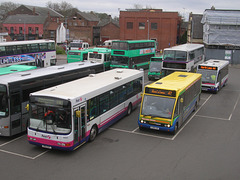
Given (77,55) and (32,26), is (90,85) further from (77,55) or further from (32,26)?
(32,26)

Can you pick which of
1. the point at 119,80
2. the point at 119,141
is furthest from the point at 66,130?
the point at 119,80

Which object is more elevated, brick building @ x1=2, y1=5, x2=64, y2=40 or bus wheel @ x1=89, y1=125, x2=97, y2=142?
brick building @ x1=2, y1=5, x2=64, y2=40

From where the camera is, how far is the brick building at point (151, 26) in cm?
6284

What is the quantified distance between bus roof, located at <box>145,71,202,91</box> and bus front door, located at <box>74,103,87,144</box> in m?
3.89

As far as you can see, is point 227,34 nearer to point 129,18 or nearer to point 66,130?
point 129,18

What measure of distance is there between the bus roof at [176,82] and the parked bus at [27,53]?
56.0 ft

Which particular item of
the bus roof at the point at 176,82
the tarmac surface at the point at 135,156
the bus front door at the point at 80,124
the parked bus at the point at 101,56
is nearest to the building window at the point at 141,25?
the parked bus at the point at 101,56

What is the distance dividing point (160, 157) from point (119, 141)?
2.42 meters

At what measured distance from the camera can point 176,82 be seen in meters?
16.1

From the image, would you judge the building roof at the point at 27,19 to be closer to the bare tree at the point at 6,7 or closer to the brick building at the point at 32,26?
the brick building at the point at 32,26

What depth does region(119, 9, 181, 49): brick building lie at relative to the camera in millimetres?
62844

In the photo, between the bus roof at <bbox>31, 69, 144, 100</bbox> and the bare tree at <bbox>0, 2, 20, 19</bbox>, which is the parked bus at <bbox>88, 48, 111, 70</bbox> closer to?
the bus roof at <bbox>31, 69, 144, 100</bbox>

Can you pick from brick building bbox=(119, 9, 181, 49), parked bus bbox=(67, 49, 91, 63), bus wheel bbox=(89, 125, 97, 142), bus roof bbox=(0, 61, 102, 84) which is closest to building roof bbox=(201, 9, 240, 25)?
brick building bbox=(119, 9, 181, 49)

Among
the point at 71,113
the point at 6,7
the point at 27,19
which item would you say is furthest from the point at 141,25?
the point at 6,7
